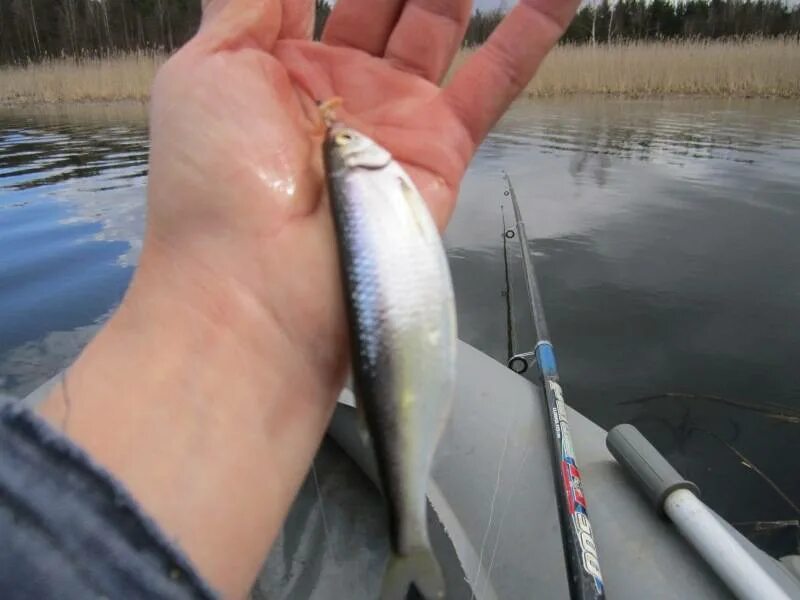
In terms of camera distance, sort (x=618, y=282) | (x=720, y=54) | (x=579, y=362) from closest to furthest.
A: (x=579, y=362) → (x=618, y=282) → (x=720, y=54)

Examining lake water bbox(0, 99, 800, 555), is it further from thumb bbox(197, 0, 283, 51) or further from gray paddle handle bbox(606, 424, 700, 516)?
thumb bbox(197, 0, 283, 51)

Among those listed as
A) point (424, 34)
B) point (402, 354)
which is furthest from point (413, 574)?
point (424, 34)

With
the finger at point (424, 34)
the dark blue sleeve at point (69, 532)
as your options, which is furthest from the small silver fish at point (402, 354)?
the finger at point (424, 34)

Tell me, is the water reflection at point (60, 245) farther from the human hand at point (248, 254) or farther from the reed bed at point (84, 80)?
the reed bed at point (84, 80)

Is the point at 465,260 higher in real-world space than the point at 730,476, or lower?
higher

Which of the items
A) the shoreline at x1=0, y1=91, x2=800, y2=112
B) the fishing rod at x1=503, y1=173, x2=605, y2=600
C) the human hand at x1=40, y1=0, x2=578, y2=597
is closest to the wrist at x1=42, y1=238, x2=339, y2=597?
the human hand at x1=40, y1=0, x2=578, y2=597

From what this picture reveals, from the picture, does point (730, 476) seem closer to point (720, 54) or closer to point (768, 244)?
point (768, 244)

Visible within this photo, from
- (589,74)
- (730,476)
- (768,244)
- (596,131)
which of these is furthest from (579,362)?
(589,74)
